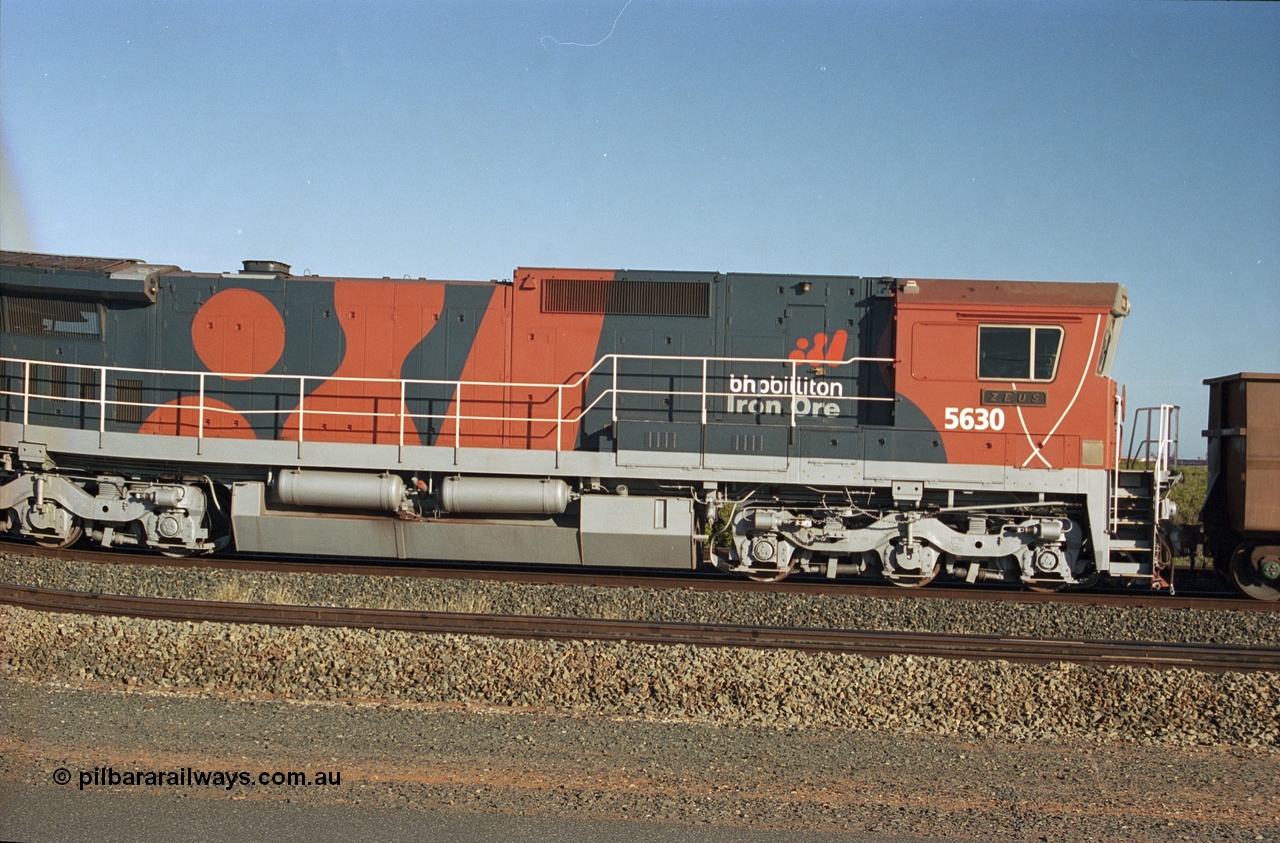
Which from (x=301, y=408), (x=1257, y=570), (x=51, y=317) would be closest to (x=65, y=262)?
(x=51, y=317)

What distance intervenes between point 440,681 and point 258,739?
5.05ft

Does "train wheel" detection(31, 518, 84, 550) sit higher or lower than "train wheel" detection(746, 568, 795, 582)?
higher

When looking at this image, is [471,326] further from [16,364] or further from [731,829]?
[731,829]

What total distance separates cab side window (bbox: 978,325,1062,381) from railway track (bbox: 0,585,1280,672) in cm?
317

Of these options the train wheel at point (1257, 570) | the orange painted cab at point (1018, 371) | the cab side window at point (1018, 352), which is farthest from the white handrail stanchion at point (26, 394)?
the train wheel at point (1257, 570)

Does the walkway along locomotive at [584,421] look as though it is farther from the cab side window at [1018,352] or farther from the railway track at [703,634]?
the railway track at [703,634]

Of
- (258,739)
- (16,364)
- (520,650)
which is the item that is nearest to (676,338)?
(520,650)

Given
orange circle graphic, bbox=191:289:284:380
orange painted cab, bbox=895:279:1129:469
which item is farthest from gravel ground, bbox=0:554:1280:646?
orange circle graphic, bbox=191:289:284:380

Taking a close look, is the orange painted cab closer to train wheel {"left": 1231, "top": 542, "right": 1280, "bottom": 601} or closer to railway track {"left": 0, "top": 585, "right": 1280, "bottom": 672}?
train wheel {"left": 1231, "top": 542, "right": 1280, "bottom": 601}

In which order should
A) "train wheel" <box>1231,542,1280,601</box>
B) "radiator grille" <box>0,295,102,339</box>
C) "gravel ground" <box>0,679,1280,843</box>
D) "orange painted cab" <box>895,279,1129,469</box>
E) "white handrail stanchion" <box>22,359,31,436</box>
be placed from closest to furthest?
"gravel ground" <box>0,679,1280,843</box> < "orange painted cab" <box>895,279,1129,469</box> < "train wheel" <box>1231,542,1280,601</box> < "white handrail stanchion" <box>22,359,31,436</box> < "radiator grille" <box>0,295,102,339</box>

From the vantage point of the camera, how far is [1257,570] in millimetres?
11102

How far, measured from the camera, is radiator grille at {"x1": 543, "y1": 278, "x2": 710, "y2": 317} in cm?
1180

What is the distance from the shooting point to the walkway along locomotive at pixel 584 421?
10.8 metres

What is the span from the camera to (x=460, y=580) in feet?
35.6
